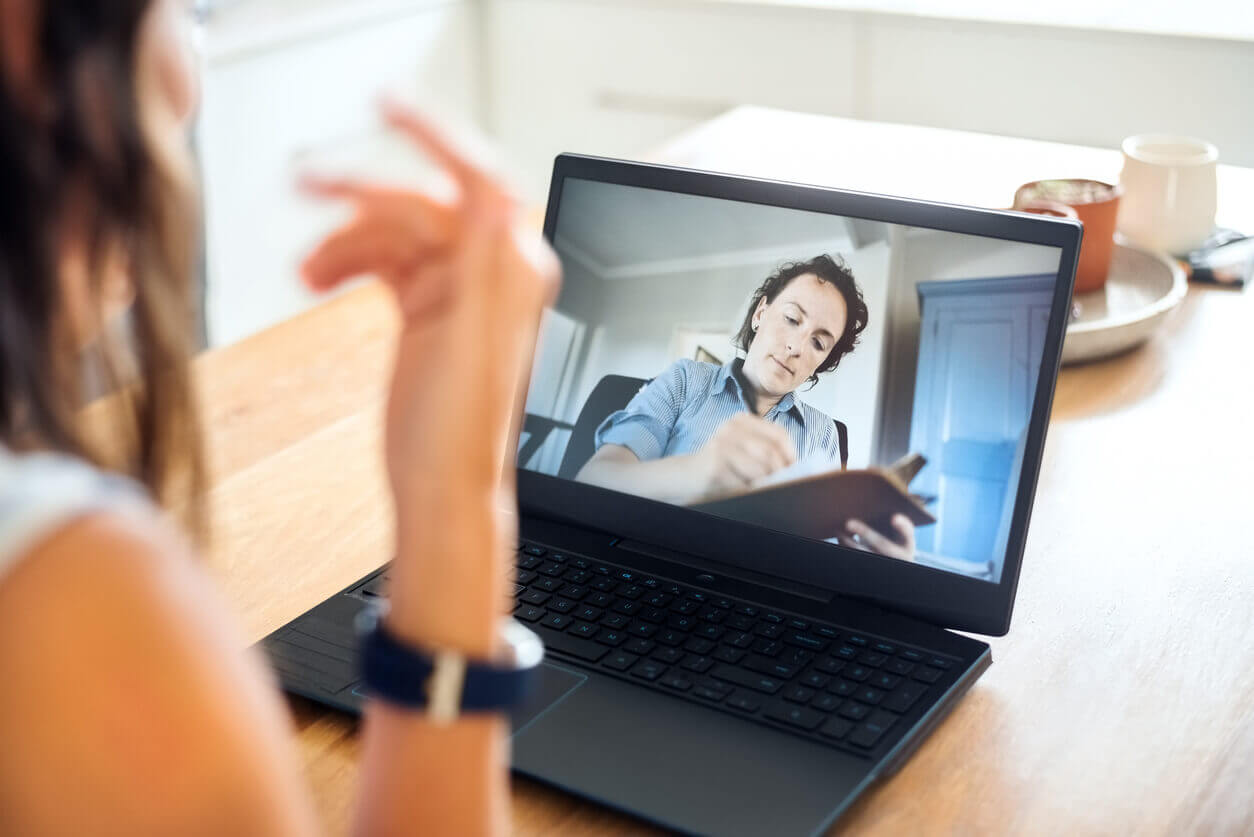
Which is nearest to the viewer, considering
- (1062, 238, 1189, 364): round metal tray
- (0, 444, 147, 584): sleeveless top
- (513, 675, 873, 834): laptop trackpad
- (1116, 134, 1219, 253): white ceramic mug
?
(0, 444, 147, 584): sleeveless top

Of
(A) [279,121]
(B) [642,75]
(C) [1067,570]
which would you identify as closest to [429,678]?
(C) [1067,570]

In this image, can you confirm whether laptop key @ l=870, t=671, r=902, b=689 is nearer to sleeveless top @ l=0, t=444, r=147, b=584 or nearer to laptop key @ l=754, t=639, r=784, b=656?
laptop key @ l=754, t=639, r=784, b=656

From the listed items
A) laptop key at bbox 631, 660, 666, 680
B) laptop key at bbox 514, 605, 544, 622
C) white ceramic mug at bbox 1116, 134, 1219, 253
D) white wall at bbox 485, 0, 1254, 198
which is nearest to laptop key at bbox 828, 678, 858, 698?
laptop key at bbox 631, 660, 666, 680

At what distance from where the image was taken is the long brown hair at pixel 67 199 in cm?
42

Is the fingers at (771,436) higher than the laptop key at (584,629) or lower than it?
higher

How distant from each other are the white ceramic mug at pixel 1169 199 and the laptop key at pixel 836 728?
1.01 meters

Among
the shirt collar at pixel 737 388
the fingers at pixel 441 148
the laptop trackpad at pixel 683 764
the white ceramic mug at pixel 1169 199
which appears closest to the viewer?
the fingers at pixel 441 148

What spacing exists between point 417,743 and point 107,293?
9.0 inches

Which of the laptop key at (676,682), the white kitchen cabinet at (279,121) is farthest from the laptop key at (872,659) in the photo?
the white kitchen cabinet at (279,121)

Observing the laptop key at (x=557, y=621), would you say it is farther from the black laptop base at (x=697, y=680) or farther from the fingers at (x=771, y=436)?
the fingers at (x=771, y=436)

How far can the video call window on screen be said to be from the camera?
32.8 inches

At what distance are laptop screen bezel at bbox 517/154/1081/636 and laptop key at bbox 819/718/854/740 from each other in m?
0.13

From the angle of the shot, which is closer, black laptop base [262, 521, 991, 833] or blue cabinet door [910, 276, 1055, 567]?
black laptop base [262, 521, 991, 833]

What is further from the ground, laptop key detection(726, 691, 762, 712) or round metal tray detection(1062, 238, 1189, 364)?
round metal tray detection(1062, 238, 1189, 364)
